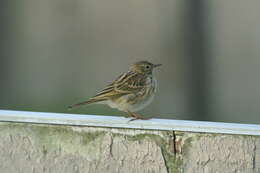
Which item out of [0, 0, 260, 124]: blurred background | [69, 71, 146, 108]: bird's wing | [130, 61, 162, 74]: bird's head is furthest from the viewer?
[0, 0, 260, 124]: blurred background

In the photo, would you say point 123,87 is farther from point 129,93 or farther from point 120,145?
point 120,145

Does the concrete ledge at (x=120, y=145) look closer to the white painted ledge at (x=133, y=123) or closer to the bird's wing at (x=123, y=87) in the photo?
the white painted ledge at (x=133, y=123)

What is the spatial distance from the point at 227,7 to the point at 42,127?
6.90m

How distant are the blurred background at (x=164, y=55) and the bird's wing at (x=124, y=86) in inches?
153

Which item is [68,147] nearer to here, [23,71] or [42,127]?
[42,127]

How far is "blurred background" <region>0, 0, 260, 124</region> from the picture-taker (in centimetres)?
1071

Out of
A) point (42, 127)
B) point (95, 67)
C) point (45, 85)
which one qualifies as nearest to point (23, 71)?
point (45, 85)

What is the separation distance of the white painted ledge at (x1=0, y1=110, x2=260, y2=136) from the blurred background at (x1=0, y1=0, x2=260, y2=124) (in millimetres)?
5484

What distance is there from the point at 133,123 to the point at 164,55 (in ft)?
21.5

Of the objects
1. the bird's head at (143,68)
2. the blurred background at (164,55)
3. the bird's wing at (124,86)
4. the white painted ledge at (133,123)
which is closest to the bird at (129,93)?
the bird's wing at (124,86)

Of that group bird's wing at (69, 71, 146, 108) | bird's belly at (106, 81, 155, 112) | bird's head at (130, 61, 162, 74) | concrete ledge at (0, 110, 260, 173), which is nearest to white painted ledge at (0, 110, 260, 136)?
concrete ledge at (0, 110, 260, 173)

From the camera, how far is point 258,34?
10688 millimetres

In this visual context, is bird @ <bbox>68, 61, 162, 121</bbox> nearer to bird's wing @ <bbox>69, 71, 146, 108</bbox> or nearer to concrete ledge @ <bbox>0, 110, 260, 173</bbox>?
bird's wing @ <bbox>69, 71, 146, 108</bbox>

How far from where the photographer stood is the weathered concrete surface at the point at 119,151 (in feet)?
14.2
